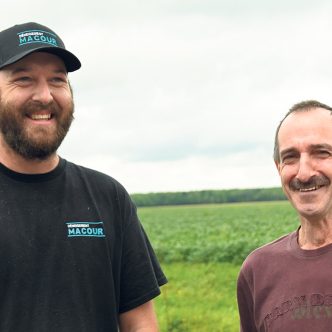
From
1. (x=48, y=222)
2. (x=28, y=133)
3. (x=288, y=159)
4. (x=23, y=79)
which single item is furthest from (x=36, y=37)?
(x=288, y=159)

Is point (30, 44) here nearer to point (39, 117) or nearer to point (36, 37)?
point (36, 37)

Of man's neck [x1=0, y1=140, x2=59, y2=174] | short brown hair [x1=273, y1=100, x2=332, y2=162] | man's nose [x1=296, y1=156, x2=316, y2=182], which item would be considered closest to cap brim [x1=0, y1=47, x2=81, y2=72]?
man's neck [x1=0, y1=140, x2=59, y2=174]

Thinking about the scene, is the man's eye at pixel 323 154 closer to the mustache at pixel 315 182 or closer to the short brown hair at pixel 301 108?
Answer: the mustache at pixel 315 182

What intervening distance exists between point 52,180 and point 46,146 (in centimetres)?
22

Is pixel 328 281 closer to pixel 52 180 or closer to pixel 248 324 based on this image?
pixel 248 324

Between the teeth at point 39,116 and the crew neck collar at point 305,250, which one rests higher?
the teeth at point 39,116

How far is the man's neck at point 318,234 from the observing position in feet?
11.9

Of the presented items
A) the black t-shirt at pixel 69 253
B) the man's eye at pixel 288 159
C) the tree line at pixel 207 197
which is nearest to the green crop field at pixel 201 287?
the black t-shirt at pixel 69 253

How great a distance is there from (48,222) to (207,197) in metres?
99.0

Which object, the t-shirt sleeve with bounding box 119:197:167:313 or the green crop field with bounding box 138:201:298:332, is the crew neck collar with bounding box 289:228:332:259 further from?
the green crop field with bounding box 138:201:298:332

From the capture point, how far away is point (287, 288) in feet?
11.7

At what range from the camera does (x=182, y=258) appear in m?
20.4

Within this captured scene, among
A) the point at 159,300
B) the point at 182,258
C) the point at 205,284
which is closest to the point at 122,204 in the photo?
the point at 159,300

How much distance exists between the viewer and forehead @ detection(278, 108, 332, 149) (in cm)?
360
